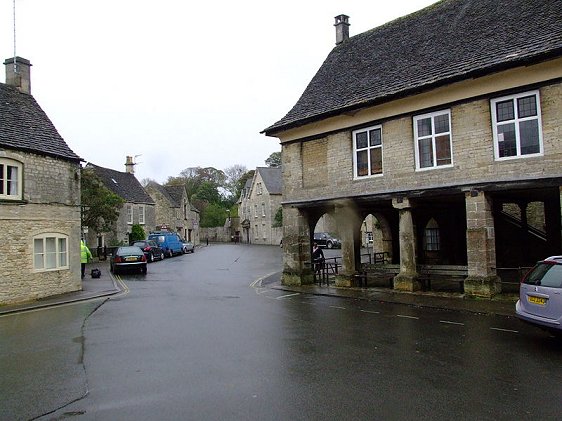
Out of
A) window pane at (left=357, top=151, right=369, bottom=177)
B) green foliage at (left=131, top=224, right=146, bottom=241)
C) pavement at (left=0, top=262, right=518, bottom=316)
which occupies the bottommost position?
pavement at (left=0, top=262, right=518, bottom=316)

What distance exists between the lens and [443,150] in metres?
15.0

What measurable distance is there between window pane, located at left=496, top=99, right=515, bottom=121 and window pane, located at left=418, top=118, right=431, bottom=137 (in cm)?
223

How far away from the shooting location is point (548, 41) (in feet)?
41.3

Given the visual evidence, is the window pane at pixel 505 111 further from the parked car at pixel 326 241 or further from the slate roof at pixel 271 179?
the slate roof at pixel 271 179

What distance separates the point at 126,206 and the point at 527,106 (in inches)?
1754

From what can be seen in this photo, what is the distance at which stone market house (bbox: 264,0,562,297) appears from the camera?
43.2 feet

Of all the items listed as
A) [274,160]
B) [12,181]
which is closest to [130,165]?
[274,160]

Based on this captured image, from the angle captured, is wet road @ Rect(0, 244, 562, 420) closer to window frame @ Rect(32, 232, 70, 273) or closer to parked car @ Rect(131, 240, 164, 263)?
window frame @ Rect(32, 232, 70, 273)

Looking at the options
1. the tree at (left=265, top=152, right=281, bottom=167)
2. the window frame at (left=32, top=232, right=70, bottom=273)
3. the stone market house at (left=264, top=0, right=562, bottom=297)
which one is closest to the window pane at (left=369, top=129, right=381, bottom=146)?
the stone market house at (left=264, top=0, right=562, bottom=297)

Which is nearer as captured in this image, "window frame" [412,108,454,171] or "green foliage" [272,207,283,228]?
"window frame" [412,108,454,171]

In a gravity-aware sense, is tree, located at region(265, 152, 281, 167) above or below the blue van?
above

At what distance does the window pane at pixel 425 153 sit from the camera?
50.3 feet

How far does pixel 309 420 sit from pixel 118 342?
5.69 m

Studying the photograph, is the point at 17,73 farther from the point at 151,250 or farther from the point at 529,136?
the point at 529,136
